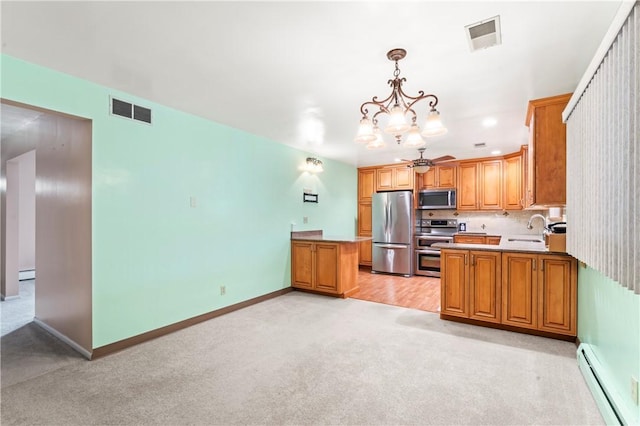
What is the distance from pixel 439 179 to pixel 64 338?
640cm

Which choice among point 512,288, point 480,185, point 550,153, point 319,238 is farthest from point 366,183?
point 550,153

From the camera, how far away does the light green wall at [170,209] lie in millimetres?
2670

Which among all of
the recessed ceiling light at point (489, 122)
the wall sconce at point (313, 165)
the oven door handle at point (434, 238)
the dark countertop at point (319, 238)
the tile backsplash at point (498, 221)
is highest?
the recessed ceiling light at point (489, 122)

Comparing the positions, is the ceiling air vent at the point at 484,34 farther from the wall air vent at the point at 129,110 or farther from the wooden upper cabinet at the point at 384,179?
the wooden upper cabinet at the point at 384,179

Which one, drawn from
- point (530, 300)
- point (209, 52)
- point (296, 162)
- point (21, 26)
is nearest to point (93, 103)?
point (21, 26)

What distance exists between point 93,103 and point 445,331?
4.06m

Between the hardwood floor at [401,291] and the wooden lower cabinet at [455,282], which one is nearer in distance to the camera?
the wooden lower cabinet at [455,282]

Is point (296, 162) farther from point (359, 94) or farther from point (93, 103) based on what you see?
point (93, 103)

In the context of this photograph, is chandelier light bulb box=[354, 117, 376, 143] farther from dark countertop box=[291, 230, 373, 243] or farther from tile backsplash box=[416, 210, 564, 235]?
tile backsplash box=[416, 210, 564, 235]

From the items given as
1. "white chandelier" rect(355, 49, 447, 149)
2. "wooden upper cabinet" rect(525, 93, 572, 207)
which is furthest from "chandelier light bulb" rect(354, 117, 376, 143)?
"wooden upper cabinet" rect(525, 93, 572, 207)

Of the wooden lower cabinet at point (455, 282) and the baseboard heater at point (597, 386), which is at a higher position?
the wooden lower cabinet at point (455, 282)

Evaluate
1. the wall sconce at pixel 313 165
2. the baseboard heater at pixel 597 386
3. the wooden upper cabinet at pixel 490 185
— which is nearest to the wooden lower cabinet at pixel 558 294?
the baseboard heater at pixel 597 386

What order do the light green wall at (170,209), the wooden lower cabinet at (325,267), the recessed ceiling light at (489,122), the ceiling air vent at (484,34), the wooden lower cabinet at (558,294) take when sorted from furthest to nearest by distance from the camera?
the wooden lower cabinet at (325,267), the recessed ceiling light at (489,122), the wooden lower cabinet at (558,294), the light green wall at (170,209), the ceiling air vent at (484,34)

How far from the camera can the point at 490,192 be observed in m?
5.85
